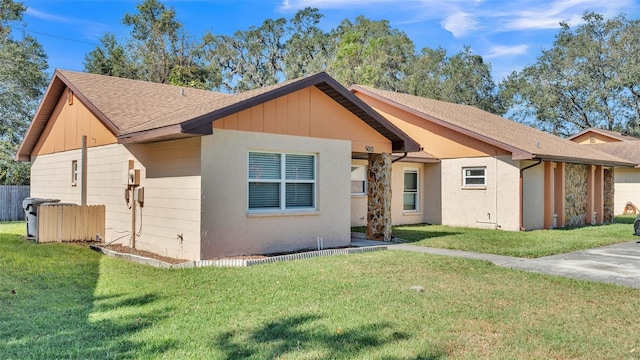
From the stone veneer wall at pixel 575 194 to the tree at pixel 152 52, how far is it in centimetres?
2390

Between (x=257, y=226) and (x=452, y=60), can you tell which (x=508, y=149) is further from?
(x=452, y=60)

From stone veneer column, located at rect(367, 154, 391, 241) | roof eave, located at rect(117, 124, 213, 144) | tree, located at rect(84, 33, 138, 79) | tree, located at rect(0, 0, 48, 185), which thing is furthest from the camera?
tree, located at rect(84, 33, 138, 79)

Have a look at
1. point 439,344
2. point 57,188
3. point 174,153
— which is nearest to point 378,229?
point 174,153

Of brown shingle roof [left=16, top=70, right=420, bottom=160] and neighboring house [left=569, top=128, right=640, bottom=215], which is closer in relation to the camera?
brown shingle roof [left=16, top=70, right=420, bottom=160]

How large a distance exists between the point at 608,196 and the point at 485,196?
320 inches

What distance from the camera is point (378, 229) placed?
12.6 meters

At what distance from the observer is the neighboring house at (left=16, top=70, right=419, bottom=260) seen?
9008 mm

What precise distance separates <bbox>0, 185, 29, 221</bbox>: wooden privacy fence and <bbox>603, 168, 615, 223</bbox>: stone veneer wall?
26.2m

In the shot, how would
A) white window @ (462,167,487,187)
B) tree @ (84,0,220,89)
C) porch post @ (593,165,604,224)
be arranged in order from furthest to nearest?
tree @ (84,0,220,89) < porch post @ (593,165,604,224) < white window @ (462,167,487,187)

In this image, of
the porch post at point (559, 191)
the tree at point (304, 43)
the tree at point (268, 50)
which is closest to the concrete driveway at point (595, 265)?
the porch post at point (559, 191)

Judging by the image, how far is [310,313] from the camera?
540 centimetres

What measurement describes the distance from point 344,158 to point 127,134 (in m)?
4.95

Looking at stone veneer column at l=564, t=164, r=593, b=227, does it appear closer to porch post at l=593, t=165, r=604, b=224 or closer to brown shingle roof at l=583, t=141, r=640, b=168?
porch post at l=593, t=165, r=604, b=224

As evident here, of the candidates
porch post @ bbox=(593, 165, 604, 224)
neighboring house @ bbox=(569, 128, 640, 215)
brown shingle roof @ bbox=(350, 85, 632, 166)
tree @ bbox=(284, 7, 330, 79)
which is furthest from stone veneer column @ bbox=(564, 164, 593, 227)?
tree @ bbox=(284, 7, 330, 79)
